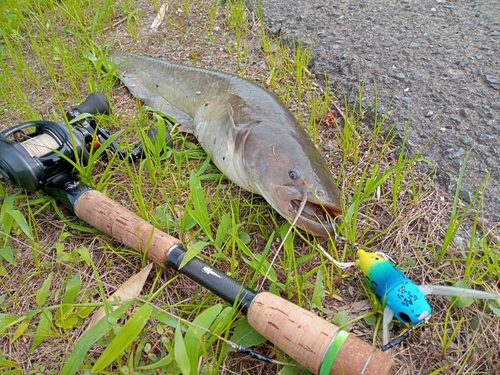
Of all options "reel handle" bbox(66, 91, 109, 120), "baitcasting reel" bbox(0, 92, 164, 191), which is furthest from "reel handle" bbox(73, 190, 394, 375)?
"reel handle" bbox(66, 91, 109, 120)

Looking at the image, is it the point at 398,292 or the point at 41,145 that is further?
the point at 41,145

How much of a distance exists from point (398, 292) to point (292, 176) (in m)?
0.79

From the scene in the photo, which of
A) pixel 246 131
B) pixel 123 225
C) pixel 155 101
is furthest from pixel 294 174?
pixel 155 101

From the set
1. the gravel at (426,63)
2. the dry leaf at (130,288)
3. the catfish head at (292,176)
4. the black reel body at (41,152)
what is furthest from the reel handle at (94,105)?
the gravel at (426,63)

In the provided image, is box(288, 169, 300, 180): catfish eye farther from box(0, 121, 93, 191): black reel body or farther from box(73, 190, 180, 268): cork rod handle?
box(0, 121, 93, 191): black reel body

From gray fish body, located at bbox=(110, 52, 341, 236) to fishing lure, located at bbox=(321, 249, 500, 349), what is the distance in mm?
288

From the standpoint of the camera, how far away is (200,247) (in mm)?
1812

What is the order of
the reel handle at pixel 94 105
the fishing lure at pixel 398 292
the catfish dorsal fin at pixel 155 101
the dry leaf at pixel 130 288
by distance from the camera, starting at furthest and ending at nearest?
1. the catfish dorsal fin at pixel 155 101
2. the reel handle at pixel 94 105
3. the dry leaf at pixel 130 288
4. the fishing lure at pixel 398 292

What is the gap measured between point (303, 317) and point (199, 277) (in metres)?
0.49

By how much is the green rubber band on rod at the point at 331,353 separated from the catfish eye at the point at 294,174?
90 centimetres

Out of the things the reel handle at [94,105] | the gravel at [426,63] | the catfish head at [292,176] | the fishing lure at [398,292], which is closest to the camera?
the fishing lure at [398,292]

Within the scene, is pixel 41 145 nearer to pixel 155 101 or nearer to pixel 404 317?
pixel 155 101

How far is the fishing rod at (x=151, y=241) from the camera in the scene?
1335 mm

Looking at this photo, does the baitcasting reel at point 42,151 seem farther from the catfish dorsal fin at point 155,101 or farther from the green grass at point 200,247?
the catfish dorsal fin at point 155,101
